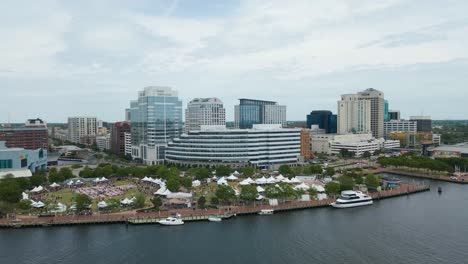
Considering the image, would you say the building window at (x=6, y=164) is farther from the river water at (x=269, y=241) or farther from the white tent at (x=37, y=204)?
the river water at (x=269, y=241)

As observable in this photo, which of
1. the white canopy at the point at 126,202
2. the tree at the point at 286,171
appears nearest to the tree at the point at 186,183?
the white canopy at the point at 126,202

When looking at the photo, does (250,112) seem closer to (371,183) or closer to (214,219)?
(371,183)

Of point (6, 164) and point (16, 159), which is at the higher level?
point (16, 159)

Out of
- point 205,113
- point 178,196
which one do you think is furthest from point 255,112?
point 178,196

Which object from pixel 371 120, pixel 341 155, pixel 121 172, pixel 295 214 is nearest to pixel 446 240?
pixel 295 214

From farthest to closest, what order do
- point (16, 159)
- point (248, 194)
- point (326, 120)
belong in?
point (326, 120) → point (16, 159) → point (248, 194)

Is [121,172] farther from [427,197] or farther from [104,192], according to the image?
[427,197]
